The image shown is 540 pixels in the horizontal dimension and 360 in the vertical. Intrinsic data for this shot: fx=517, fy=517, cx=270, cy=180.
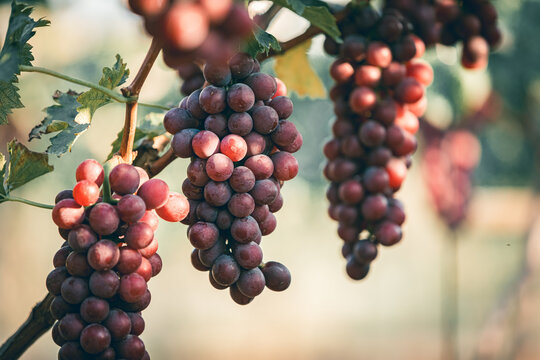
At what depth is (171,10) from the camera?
11.4 inches

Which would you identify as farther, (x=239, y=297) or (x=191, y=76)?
(x=191, y=76)

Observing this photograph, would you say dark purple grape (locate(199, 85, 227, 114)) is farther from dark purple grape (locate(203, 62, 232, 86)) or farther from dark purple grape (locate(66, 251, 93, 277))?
dark purple grape (locate(66, 251, 93, 277))

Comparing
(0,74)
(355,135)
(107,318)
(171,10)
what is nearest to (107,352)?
(107,318)

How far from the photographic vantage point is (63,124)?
69cm

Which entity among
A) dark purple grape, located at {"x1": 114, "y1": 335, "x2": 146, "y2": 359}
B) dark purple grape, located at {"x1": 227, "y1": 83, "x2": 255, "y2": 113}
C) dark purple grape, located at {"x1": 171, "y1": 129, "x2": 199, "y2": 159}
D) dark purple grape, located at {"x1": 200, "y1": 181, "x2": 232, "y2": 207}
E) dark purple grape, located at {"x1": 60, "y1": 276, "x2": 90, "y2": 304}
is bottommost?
dark purple grape, located at {"x1": 114, "y1": 335, "x2": 146, "y2": 359}

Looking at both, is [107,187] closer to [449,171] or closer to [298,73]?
[298,73]

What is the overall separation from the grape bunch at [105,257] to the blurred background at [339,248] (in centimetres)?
76

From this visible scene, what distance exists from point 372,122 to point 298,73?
0.20m

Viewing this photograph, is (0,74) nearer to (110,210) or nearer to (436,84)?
(110,210)

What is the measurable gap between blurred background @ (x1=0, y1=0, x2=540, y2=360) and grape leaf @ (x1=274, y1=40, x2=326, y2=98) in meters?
0.56

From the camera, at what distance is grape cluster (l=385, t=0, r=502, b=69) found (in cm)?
Result: 91

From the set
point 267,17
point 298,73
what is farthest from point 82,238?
point 298,73

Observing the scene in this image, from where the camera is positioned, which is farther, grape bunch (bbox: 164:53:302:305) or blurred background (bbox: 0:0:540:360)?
blurred background (bbox: 0:0:540:360)

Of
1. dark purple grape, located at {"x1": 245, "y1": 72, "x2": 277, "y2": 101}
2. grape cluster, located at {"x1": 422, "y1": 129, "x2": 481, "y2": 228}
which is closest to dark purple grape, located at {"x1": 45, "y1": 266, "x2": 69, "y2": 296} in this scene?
dark purple grape, located at {"x1": 245, "y1": 72, "x2": 277, "y2": 101}
